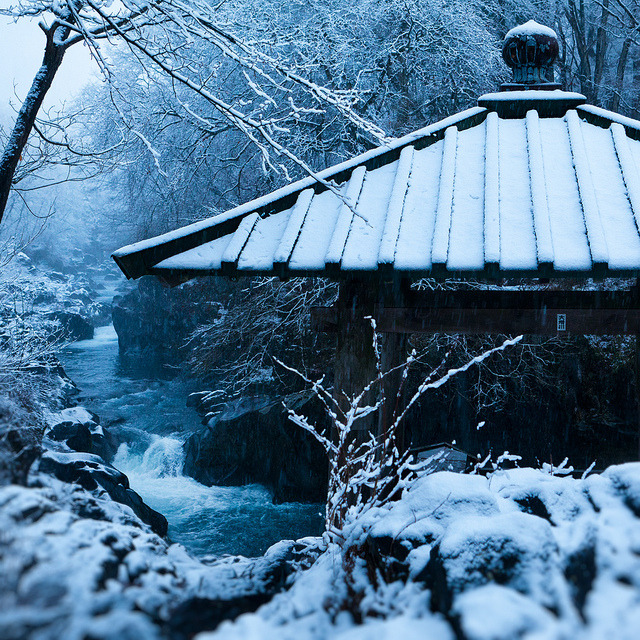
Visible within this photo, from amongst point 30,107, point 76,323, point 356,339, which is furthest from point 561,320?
point 76,323

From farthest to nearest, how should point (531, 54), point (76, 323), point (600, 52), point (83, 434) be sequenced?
point (76, 323)
point (600, 52)
point (83, 434)
point (531, 54)

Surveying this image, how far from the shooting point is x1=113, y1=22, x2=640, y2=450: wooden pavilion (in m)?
2.71

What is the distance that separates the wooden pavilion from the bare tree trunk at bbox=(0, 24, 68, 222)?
7.81 ft

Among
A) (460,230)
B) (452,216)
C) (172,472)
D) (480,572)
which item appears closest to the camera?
A: (480,572)

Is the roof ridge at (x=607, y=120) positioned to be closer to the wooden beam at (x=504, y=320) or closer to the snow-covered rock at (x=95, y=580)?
the wooden beam at (x=504, y=320)

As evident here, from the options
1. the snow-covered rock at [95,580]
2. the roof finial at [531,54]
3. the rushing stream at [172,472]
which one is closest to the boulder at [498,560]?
the snow-covered rock at [95,580]

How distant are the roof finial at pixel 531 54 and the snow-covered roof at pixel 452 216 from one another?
2.30 ft

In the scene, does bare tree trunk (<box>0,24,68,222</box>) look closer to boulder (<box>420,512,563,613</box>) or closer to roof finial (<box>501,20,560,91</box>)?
roof finial (<box>501,20,560,91</box>)

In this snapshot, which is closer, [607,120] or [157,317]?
[607,120]

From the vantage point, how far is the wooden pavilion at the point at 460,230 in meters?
2.71

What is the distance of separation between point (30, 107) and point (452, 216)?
153 inches

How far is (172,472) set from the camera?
37.9 feet

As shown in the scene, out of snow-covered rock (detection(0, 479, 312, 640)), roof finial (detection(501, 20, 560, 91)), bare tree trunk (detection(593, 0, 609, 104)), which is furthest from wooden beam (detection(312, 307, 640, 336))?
bare tree trunk (detection(593, 0, 609, 104))

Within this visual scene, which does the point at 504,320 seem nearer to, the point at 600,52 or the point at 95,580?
the point at 95,580
